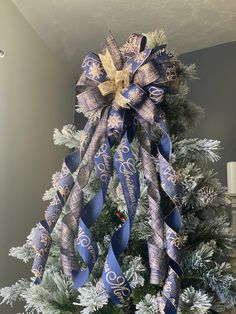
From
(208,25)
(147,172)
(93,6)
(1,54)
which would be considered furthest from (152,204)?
(208,25)

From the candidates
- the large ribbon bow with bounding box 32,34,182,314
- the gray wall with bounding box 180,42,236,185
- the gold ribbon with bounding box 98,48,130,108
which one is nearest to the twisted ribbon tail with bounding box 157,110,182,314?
the large ribbon bow with bounding box 32,34,182,314

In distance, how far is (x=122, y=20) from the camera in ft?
4.53

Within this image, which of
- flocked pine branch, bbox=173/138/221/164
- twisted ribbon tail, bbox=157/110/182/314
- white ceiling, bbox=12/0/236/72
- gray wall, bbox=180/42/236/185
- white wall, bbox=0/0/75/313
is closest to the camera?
twisted ribbon tail, bbox=157/110/182/314

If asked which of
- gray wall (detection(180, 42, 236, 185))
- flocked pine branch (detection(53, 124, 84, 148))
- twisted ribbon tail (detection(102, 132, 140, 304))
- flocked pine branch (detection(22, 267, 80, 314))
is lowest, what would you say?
flocked pine branch (detection(22, 267, 80, 314))

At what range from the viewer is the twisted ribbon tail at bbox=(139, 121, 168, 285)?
0.50 metres

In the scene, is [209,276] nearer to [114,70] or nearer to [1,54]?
[114,70]

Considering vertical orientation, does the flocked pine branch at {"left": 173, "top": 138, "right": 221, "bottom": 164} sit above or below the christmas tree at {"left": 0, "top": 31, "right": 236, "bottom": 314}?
above

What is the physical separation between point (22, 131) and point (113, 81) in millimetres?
733

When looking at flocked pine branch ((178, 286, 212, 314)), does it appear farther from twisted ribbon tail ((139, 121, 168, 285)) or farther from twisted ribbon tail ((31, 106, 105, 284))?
twisted ribbon tail ((31, 106, 105, 284))

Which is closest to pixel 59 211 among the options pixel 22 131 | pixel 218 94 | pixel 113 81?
pixel 113 81

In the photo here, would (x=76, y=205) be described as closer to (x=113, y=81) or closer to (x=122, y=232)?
(x=122, y=232)

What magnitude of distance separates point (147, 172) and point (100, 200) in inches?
3.4

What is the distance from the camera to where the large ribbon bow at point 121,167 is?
50 cm

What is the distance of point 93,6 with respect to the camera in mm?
1290
